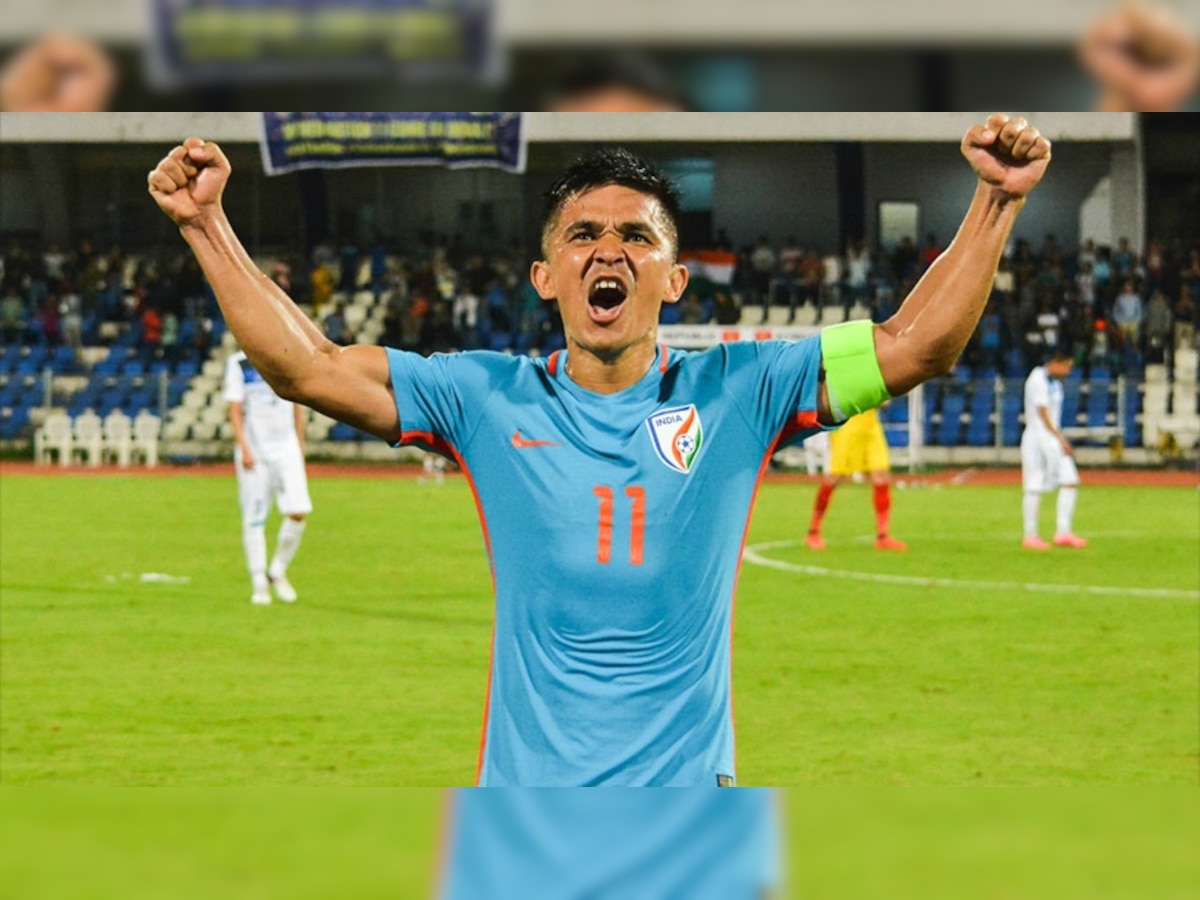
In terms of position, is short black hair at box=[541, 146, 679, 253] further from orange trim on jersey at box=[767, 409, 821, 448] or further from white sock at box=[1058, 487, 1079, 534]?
white sock at box=[1058, 487, 1079, 534]

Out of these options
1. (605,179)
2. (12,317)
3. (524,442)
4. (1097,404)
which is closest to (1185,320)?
(1097,404)

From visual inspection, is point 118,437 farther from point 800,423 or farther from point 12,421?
point 800,423

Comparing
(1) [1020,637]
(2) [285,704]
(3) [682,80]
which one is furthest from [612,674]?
(1) [1020,637]

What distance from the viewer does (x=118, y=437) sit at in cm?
1902

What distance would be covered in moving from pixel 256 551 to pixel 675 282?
833 cm

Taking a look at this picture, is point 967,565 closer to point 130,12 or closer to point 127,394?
point 127,394

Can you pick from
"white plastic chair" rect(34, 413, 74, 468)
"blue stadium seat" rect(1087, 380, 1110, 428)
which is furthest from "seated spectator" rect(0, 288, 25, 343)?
"blue stadium seat" rect(1087, 380, 1110, 428)

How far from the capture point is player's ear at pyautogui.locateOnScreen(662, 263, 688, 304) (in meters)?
2.11

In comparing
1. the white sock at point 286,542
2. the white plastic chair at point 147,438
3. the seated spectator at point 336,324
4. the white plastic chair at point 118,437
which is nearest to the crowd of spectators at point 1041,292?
the white sock at point 286,542

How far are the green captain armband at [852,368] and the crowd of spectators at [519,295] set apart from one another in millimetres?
4058

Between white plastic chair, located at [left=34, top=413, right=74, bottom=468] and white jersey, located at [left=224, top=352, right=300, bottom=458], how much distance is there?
837cm

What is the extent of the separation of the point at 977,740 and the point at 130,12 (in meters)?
6.57

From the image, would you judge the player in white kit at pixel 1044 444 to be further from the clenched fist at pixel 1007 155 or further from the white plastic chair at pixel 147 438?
the clenched fist at pixel 1007 155

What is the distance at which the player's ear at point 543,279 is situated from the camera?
2080mm
